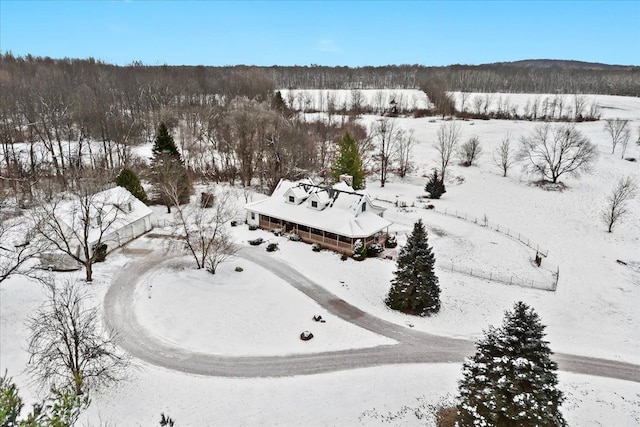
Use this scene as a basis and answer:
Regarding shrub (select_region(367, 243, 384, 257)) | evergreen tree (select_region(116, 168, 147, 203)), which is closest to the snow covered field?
shrub (select_region(367, 243, 384, 257))

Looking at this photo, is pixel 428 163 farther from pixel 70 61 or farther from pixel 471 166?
pixel 70 61

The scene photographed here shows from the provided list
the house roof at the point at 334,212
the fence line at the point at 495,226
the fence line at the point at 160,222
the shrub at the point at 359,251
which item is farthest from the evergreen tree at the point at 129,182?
the fence line at the point at 495,226

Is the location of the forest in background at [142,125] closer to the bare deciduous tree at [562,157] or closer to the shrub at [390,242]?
the shrub at [390,242]

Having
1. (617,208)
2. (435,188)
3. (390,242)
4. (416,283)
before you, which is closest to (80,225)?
(390,242)

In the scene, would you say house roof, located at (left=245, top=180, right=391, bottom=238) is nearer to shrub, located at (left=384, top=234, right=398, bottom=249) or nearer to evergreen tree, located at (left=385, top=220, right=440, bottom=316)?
shrub, located at (left=384, top=234, right=398, bottom=249)

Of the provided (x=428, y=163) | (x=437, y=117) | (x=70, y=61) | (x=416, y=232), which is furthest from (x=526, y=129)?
(x=70, y=61)

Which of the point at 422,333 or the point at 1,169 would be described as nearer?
the point at 422,333

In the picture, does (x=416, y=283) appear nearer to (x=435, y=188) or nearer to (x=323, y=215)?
(x=323, y=215)
